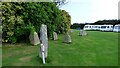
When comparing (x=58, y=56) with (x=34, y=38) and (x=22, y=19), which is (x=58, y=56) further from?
(x=22, y=19)

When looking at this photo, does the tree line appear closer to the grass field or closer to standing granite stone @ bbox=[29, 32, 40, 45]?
standing granite stone @ bbox=[29, 32, 40, 45]

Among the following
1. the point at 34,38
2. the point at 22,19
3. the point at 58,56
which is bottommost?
the point at 58,56

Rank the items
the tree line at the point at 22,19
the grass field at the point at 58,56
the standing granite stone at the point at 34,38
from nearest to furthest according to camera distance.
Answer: the grass field at the point at 58,56
the tree line at the point at 22,19
the standing granite stone at the point at 34,38

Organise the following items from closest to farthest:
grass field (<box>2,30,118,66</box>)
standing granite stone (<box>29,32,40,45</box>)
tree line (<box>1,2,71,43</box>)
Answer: grass field (<box>2,30,118,66</box>) < tree line (<box>1,2,71,43</box>) < standing granite stone (<box>29,32,40,45</box>)

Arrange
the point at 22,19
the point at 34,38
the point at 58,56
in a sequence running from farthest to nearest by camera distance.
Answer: the point at 22,19 → the point at 34,38 → the point at 58,56

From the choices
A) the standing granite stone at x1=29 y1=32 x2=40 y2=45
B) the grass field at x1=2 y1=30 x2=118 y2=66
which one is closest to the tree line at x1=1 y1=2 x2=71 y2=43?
the standing granite stone at x1=29 y1=32 x2=40 y2=45

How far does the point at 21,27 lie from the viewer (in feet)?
54.9

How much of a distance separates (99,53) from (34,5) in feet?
24.0

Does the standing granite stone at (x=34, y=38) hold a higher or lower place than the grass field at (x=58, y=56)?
higher

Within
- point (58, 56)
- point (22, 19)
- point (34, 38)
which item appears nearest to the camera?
point (58, 56)

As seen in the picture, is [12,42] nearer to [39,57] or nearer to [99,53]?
[39,57]

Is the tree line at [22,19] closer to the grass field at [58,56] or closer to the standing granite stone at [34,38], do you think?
the standing granite stone at [34,38]

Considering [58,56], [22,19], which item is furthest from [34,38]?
[58,56]

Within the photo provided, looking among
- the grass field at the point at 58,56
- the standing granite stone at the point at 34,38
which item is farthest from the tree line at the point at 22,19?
the grass field at the point at 58,56
